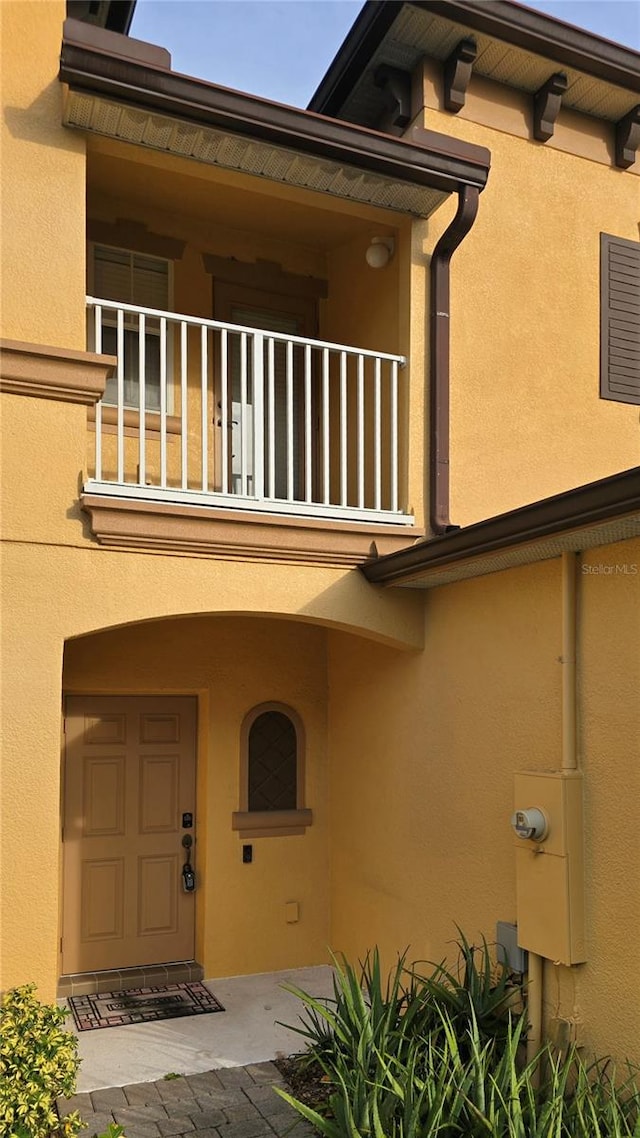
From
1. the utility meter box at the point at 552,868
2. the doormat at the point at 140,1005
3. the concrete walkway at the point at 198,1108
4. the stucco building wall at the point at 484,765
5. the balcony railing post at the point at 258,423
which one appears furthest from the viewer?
the doormat at the point at 140,1005

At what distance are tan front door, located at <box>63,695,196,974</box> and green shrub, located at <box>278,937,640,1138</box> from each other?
7.81ft

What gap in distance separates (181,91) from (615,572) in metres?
3.76

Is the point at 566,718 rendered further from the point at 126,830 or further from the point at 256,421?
the point at 126,830

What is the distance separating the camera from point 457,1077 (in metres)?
4.21

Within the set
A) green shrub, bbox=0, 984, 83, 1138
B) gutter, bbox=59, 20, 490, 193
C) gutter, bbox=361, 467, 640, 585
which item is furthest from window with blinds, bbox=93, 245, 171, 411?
green shrub, bbox=0, 984, 83, 1138

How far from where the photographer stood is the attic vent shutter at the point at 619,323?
7738 millimetres

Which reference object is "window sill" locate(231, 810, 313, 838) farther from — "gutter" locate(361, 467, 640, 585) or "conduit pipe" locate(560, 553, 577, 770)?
"conduit pipe" locate(560, 553, 577, 770)

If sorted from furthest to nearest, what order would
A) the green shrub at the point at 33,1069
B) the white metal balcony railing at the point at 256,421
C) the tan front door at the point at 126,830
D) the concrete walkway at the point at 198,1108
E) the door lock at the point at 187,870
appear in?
1. the door lock at the point at 187,870
2. the tan front door at the point at 126,830
3. the white metal balcony railing at the point at 256,421
4. the concrete walkway at the point at 198,1108
5. the green shrub at the point at 33,1069

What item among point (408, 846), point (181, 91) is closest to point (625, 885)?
point (408, 846)

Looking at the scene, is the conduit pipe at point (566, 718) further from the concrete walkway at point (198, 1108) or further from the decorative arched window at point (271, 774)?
the decorative arched window at point (271, 774)

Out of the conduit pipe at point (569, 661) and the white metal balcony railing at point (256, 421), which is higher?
the white metal balcony railing at point (256, 421)

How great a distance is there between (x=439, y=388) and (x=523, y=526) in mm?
2161

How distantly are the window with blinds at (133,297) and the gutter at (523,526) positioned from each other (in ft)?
8.31

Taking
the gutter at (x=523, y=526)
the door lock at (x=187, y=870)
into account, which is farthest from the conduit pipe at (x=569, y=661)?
the door lock at (x=187, y=870)
